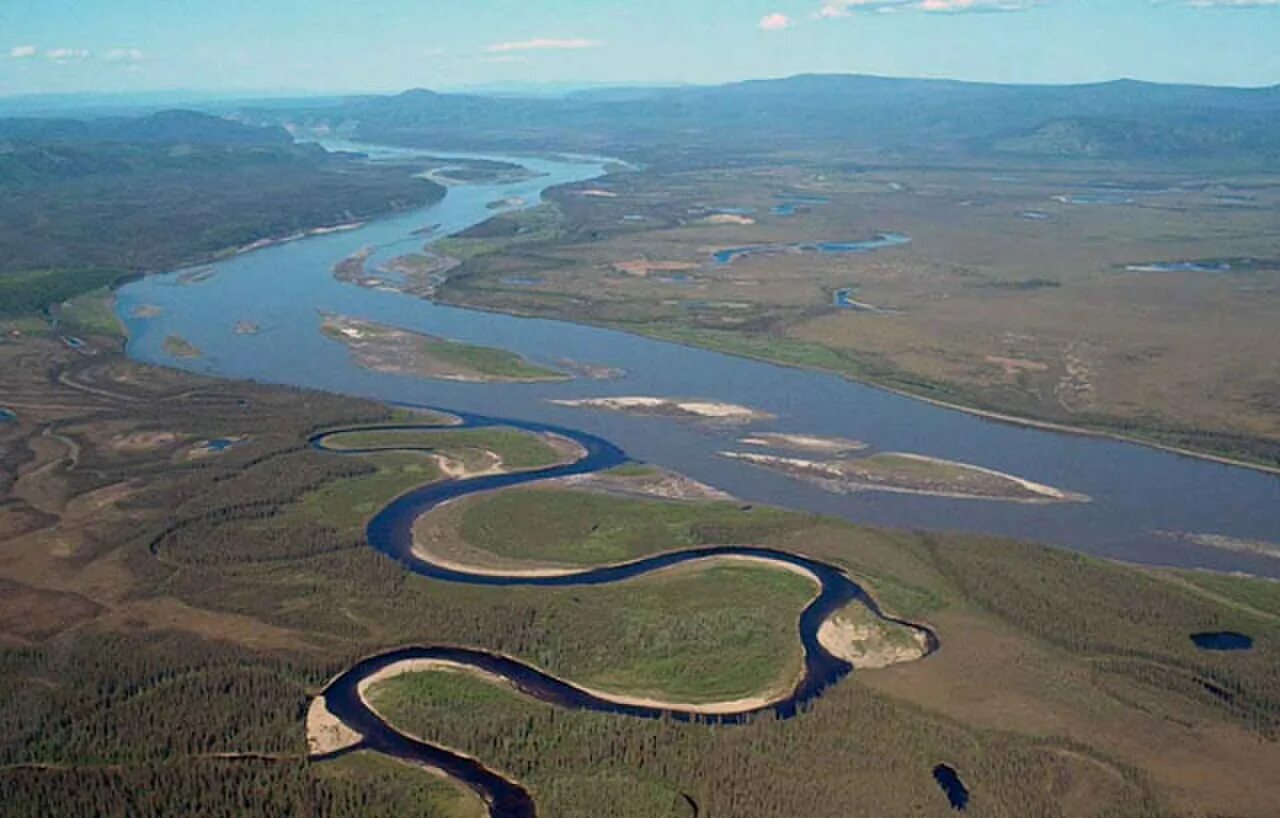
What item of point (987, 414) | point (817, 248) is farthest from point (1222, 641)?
point (817, 248)

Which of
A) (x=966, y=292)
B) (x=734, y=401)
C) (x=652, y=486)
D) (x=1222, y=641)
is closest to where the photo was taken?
(x=1222, y=641)

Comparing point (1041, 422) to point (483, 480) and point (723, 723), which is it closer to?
point (483, 480)

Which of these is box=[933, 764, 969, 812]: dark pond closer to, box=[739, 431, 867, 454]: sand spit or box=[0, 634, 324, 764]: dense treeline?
box=[0, 634, 324, 764]: dense treeline

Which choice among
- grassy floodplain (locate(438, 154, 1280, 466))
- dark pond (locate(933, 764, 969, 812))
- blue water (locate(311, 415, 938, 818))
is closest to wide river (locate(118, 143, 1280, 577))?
grassy floodplain (locate(438, 154, 1280, 466))

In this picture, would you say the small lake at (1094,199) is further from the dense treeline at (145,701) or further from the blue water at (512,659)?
the dense treeline at (145,701)

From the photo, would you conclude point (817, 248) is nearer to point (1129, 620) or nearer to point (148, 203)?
point (148, 203)

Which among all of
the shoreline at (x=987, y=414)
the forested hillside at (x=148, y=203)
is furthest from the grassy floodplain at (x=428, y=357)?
the forested hillside at (x=148, y=203)
